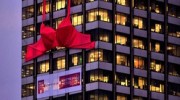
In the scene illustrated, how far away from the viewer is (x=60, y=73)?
173 m

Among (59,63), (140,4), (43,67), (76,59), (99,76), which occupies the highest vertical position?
(140,4)

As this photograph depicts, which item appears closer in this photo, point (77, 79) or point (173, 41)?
point (77, 79)

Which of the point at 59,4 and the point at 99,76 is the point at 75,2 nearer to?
the point at 59,4

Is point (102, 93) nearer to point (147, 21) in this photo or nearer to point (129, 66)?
point (129, 66)

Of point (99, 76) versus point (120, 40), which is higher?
point (120, 40)

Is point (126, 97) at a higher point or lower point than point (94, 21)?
lower

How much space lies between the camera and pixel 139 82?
17250cm

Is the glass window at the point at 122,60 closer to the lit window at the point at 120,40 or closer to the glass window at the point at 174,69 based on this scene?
the lit window at the point at 120,40

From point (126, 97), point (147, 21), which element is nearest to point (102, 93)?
point (126, 97)

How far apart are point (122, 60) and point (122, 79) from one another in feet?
12.9

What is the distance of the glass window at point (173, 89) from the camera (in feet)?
581

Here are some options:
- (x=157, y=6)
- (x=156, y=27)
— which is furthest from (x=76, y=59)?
(x=157, y=6)

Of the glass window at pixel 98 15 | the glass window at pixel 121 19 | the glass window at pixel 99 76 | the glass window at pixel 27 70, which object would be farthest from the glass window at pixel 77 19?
the glass window at pixel 27 70

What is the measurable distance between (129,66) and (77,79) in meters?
11.3
